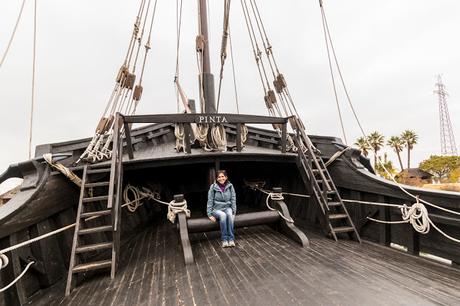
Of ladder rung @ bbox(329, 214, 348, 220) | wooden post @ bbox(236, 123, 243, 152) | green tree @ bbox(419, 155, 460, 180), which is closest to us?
ladder rung @ bbox(329, 214, 348, 220)

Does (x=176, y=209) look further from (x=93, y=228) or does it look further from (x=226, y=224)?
(x=93, y=228)

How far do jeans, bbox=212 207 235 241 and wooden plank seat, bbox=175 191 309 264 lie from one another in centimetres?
13

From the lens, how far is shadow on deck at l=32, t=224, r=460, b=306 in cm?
210

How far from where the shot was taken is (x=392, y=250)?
3316 mm

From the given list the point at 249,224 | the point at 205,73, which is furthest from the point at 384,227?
the point at 205,73

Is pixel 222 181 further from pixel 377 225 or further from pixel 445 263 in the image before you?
pixel 445 263

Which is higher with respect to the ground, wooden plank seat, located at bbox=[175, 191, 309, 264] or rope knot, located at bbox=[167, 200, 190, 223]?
rope knot, located at bbox=[167, 200, 190, 223]

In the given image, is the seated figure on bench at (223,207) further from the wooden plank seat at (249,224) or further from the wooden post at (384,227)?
the wooden post at (384,227)

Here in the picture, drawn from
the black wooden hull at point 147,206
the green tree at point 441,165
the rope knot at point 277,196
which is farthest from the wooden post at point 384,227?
the green tree at point 441,165

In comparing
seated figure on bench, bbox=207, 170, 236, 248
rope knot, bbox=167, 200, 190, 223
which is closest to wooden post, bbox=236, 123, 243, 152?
seated figure on bench, bbox=207, 170, 236, 248

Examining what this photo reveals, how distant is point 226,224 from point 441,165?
48536 millimetres

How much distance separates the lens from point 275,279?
2480 millimetres

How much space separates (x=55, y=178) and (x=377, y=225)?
4.78 meters

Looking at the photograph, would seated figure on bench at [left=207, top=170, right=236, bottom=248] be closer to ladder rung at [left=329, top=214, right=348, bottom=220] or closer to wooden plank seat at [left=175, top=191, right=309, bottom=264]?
wooden plank seat at [left=175, top=191, right=309, bottom=264]
